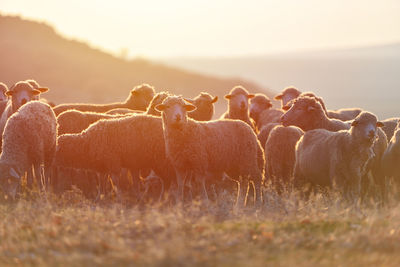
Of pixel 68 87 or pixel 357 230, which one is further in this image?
pixel 68 87

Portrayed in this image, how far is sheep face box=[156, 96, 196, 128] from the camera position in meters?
10.3

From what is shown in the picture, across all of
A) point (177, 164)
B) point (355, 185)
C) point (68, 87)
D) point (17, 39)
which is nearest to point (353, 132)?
point (355, 185)

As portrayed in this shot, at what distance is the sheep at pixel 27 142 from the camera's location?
35.2ft

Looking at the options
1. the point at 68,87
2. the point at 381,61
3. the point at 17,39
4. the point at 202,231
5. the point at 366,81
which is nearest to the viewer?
the point at 202,231

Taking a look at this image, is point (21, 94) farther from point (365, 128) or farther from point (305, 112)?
point (365, 128)

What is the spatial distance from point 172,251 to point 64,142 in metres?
5.66

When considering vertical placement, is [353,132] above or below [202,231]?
above

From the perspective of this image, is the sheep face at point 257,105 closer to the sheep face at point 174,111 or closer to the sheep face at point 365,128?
the sheep face at point 174,111

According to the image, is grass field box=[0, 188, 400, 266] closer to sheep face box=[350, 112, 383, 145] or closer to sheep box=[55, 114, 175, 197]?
sheep face box=[350, 112, 383, 145]

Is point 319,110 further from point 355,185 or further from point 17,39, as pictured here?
point 17,39

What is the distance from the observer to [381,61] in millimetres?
164250

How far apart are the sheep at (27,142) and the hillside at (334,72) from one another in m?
98.5

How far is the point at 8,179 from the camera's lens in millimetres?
10383

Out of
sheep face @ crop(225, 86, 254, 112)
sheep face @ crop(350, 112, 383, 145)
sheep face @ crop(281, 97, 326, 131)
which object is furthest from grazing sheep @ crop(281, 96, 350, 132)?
sheep face @ crop(225, 86, 254, 112)
